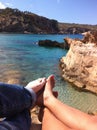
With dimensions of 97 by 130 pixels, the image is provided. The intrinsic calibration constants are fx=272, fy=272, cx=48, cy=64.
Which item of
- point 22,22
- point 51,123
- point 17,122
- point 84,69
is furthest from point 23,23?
point 17,122

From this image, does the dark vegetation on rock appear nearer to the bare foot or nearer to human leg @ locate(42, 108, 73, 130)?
the bare foot

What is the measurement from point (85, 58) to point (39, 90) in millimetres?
8173

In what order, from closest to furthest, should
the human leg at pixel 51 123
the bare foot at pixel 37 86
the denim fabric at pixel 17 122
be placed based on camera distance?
1. the denim fabric at pixel 17 122
2. the human leg at pixel 51 123
3. the bare foot at pixel 37 86

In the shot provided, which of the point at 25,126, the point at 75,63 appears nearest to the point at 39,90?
the point at 25,126

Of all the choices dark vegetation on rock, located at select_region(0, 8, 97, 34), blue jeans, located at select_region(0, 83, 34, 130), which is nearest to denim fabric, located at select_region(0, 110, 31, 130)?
blue jeans, located at select_region(0, 83, 34, 130)

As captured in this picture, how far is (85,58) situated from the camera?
37.0 feet

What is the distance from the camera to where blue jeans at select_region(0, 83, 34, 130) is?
248 cm

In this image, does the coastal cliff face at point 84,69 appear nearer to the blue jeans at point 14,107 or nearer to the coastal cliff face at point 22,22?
the blue jeans at point 14,107

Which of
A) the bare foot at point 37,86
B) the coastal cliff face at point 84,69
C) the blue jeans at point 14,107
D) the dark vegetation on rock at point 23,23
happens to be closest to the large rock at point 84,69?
the coastal cliff face at point 84,69

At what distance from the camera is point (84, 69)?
11.3 m

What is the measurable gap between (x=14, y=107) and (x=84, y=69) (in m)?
8.86

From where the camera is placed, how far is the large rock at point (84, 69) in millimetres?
10547

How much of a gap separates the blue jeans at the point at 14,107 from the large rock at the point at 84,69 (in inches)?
297

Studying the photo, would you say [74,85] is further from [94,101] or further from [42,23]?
[42,23]
